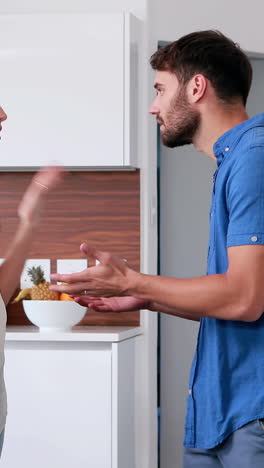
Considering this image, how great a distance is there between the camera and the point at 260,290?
1523 mm

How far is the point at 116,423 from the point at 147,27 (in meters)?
1.84

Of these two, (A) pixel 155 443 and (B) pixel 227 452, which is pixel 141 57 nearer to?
(A) pixel 155 443

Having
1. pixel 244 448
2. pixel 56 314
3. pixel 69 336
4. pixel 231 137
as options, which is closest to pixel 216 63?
pixel 231 137

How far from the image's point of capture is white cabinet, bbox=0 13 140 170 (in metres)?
3.50

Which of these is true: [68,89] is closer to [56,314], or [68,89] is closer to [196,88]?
[56,314]

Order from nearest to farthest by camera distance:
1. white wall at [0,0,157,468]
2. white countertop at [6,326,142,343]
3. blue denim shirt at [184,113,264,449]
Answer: blue denim shirt at [184,113,264,449]
white countertop at [6,326,142,343]
white wall at [0,0,157,468]

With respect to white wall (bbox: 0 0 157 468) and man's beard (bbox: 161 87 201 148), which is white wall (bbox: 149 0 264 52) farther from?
man's beard (bbox: 161 87 201 148)

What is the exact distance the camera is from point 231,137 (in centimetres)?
171

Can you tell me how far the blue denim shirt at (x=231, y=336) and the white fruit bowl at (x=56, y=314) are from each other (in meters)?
1.63

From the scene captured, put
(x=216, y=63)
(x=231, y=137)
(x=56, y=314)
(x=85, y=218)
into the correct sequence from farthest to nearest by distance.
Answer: (x=85, y=218) → (x=56, y=314) → (x=216, y=63) → (x=231, y=137)

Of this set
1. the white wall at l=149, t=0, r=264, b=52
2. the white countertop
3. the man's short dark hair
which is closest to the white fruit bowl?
the white countertop

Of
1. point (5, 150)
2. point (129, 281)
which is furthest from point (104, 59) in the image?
point (129, 281)

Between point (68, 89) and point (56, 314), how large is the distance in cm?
101

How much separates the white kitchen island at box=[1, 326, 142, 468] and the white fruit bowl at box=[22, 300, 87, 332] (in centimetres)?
13
